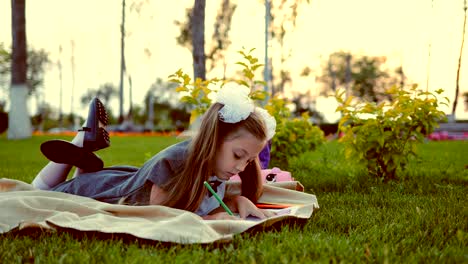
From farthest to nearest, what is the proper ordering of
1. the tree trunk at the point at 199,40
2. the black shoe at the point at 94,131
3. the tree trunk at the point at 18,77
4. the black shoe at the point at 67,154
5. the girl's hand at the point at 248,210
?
1. the tree trunk at the point at 18,77
2. the tree trunk at the point at 199,40
3. the black shoe at the point at 94,131
4. the black shoe at the point at 67,154
5. the girl's hand at the point at 248,210

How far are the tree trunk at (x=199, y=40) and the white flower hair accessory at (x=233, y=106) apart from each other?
149 inches

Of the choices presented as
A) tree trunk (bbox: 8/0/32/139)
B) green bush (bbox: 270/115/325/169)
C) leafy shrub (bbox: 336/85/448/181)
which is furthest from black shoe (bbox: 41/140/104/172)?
tree trunk (bbox: 8/0/32/139)

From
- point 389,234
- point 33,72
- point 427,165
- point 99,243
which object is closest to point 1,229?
point 99,243

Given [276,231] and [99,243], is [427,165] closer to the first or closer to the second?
[276,231]

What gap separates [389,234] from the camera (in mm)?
2941

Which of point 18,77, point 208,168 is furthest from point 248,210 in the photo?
point 18,77

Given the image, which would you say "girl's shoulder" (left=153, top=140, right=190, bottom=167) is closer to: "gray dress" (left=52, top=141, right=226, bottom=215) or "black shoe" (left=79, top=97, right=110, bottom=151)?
"gray dress" (left=52, top=141, right=226, bottom=215)

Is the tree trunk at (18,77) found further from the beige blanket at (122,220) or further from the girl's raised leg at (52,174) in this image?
the beige blanket at (122,220)

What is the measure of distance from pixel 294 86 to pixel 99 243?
3905 cm

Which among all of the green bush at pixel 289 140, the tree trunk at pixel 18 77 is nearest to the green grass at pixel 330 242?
the green bush at pixel 289 140

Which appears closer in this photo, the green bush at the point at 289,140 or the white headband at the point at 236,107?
the white headband at the point at 236,107

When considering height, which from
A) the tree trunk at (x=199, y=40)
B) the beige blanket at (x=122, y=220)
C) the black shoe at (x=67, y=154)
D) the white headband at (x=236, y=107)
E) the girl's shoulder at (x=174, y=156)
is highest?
the tree trunk at (x=199, y=40)

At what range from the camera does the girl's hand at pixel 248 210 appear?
11.2ft

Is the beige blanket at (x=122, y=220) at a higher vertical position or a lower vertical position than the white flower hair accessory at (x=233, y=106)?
lower
